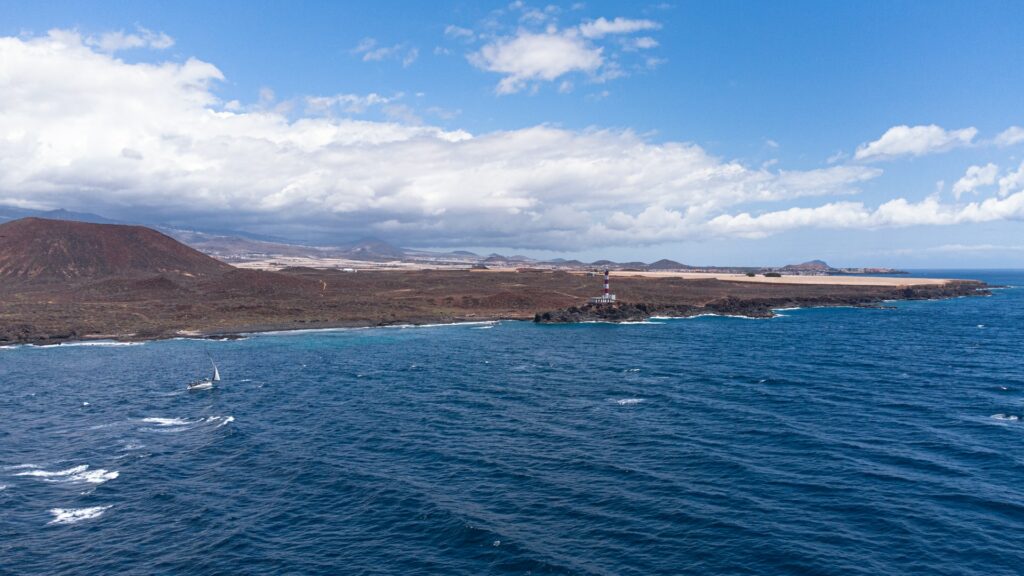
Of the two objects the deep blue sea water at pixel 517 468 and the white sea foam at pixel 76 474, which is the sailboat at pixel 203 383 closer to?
the deep blue sea water at pixel 517 468

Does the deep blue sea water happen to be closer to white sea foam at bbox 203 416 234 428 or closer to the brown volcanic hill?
white sea foam at bbox 203 416 234 428

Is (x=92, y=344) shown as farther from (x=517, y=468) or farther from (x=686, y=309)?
(x=686, y=309)

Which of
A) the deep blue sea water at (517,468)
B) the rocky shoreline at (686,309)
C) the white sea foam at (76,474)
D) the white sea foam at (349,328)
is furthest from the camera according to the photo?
the rocky shoreline at (686,309)

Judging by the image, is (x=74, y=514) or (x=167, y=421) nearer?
(x=74, y=514)

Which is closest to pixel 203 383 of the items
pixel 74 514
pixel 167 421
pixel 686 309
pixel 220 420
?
pixel 167 421

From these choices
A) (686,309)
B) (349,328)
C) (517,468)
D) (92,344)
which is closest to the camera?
(517,468)

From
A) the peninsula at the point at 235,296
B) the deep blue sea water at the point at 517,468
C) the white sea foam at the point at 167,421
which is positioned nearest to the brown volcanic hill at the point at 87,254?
the peninsula at the point at 235,296

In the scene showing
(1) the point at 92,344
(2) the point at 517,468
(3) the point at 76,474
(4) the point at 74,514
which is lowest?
(4) the point at 74,514

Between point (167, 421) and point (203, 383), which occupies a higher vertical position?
point (203, 383)
